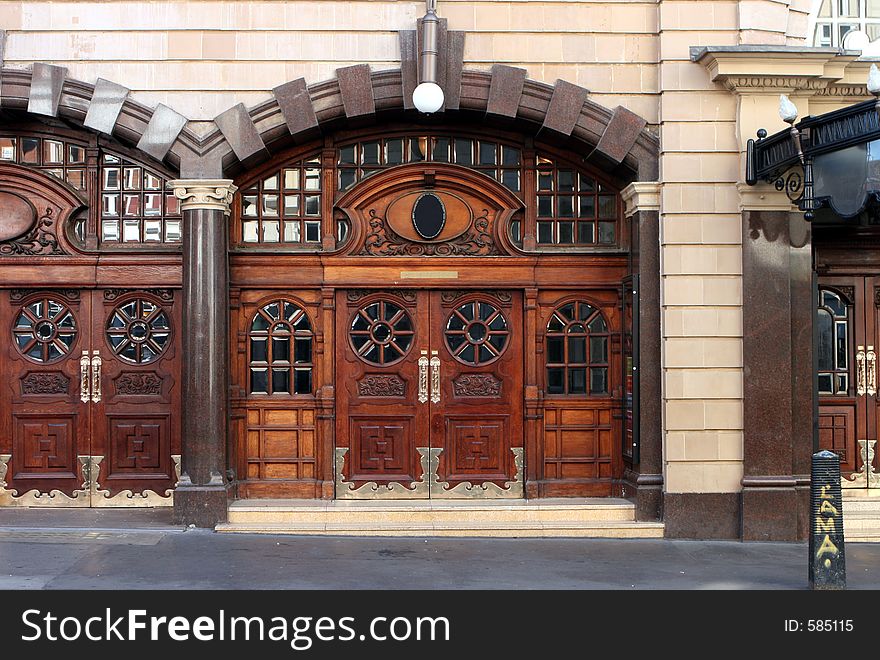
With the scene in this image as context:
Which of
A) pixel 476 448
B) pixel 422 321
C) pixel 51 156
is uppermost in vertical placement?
Result: pixel 51 156

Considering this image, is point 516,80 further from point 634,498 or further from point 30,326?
point 30,326

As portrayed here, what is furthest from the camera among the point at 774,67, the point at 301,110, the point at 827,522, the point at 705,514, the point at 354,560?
the point at 301,110

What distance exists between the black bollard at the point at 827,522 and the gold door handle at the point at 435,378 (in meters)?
4.41

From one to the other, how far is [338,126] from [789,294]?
514 centimetres

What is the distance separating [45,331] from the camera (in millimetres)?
11883

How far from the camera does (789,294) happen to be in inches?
435

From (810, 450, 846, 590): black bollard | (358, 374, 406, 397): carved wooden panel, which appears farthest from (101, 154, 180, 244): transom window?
(810, 450, 846, 590): black bollard

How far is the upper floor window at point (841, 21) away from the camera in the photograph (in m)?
Result: 11.8

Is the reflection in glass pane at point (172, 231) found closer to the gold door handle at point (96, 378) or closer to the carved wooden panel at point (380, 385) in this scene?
the gold door handle at point (96, 378)

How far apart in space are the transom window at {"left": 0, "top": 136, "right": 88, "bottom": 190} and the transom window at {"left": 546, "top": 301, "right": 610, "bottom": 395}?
5.56 meters

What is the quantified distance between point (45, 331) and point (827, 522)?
838cm

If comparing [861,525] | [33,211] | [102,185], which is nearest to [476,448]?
[861,525]

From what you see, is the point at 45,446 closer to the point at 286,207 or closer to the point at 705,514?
the point at 286,207
